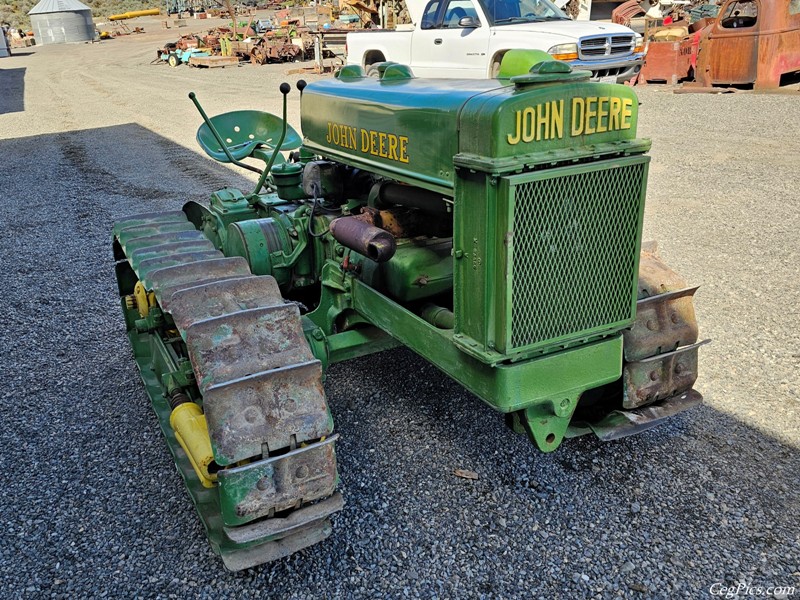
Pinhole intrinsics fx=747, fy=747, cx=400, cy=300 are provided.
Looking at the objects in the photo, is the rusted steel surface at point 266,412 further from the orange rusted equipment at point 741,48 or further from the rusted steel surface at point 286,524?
the orange rusted equipment at point 741,48

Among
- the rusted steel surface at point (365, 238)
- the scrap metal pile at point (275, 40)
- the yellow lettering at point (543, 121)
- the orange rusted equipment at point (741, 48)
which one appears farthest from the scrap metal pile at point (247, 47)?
the yellow lettering at point (543, 121)

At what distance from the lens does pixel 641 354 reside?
9.39 ft

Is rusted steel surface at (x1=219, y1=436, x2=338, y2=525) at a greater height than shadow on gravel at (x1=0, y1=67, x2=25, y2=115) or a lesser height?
greater

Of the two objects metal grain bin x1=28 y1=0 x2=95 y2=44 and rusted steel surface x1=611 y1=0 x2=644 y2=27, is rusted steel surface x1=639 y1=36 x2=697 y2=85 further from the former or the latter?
metal grain bin x1=28 y1=0 x2=95 y2=44

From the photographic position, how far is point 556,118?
7.16 ft

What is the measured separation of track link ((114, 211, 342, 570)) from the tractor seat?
1.86 meters

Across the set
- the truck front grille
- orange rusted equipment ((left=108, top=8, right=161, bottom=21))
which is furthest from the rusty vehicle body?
orange rusted equipment ((left=108, top=8, right=161, bottom=21))

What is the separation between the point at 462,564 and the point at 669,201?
5.46 metres

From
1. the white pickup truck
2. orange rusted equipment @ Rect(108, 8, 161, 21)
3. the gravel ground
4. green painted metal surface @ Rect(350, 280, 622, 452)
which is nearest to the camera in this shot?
green painted metal surface @ Rect(350, 280, 622, 452)

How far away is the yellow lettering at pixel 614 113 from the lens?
2.27 m

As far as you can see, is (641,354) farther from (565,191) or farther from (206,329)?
(206,329)

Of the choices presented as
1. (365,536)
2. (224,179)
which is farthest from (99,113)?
(365,536)

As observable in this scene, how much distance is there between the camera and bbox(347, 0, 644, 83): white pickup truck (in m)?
10.6

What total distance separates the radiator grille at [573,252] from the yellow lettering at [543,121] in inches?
5.1
